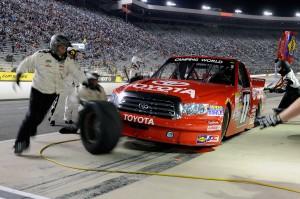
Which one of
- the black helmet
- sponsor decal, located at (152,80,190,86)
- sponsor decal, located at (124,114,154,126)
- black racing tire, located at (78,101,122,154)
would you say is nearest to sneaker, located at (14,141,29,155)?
black racing tire, located at (78,101,122,154)

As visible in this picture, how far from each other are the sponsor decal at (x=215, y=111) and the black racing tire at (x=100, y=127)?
1.44 meters

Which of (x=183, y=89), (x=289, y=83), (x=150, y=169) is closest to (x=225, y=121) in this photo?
(x=183, y=89)

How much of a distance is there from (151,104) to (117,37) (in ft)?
108

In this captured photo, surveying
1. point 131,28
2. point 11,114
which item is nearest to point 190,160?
point 11,114

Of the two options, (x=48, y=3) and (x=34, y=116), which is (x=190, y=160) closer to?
(x=34, y=116)

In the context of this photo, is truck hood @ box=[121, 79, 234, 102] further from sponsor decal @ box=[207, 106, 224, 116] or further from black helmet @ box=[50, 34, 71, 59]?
black helmet @ box=[50, 34, 71, 59]

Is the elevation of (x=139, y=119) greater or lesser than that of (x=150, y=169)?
greater

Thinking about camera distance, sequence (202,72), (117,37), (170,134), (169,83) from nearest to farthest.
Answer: (170,134) < (169,83) < (202,72) < (117,37)

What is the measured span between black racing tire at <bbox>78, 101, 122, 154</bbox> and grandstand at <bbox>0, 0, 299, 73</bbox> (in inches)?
711

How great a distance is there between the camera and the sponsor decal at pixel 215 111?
6.06 meters

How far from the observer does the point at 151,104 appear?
19.8ft

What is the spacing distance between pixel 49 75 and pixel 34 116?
1.99 ft

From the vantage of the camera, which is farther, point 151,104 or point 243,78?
point 243,78

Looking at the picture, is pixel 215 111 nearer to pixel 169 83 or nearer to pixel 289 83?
pixel 169 83
